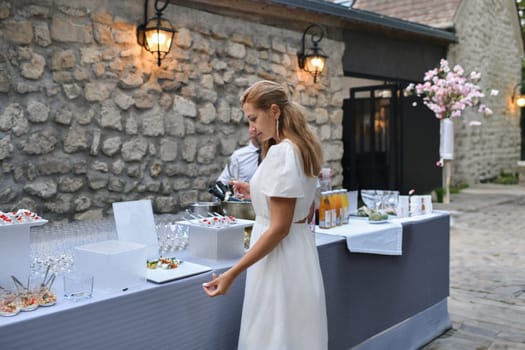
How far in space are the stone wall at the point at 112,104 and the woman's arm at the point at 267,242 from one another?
2925 mm

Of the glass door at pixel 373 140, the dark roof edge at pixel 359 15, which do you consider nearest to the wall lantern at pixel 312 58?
the dark roof edge at pixel 359 15

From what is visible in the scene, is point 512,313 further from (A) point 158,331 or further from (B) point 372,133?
(B) point 372,133

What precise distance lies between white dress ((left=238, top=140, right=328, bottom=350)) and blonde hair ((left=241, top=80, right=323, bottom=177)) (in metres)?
0.03

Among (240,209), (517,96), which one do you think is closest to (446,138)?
(240,209)

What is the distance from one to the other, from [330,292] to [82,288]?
1.33 meters

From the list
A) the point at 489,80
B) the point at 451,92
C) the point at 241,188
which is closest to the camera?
the point at 241,188

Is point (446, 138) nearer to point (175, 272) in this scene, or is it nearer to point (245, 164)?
point (245, 164)

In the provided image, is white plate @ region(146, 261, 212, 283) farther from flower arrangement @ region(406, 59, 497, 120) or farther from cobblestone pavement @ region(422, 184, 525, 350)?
flower arrangement @ region(406, 59, 497, 120)

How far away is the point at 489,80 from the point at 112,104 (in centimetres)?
1108

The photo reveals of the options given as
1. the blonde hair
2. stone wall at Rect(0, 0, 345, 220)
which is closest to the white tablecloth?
the blonde hair

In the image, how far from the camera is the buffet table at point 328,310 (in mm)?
1552

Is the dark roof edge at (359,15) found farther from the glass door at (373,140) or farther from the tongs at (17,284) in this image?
the tongs at (17,284)

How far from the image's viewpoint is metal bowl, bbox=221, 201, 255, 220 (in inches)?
98.2

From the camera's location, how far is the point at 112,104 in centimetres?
470
